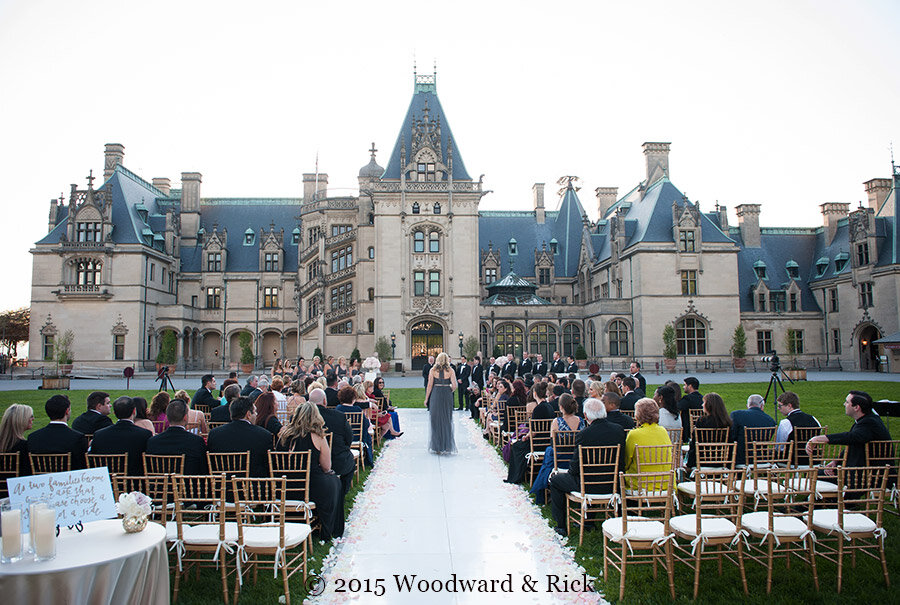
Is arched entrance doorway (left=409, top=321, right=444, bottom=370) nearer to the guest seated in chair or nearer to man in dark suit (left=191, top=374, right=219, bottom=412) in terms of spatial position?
man in dark suit (left=191, top=374, right=219, bottom=412)

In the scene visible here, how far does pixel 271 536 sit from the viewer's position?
5.41 metres

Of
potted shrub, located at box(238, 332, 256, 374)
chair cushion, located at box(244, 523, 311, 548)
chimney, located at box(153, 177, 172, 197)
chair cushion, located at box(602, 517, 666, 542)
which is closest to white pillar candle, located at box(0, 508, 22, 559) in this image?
chair cushion, located at box(244, 523, 311, 548)

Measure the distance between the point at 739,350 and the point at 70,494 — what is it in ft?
→ 142

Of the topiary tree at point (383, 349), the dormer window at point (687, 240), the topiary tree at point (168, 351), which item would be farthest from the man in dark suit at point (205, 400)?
the dormer window at point (687, 240)

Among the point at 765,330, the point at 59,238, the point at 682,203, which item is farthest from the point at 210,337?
the point at 765,330

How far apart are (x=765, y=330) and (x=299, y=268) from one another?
37801 millimetres

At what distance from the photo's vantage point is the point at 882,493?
18.0 ft

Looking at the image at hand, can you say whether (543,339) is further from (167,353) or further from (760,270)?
(167,353)

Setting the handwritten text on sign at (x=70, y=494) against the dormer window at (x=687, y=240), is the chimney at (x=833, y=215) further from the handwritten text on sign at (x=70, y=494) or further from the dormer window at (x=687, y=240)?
the handwritten text on sign at (x=70, y=494)

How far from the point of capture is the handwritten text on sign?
163 inches

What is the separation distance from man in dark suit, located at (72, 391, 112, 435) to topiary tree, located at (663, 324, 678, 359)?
36.3 m

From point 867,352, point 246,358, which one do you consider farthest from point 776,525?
point 867,352

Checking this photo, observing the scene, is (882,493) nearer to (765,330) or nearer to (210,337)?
(765,330)

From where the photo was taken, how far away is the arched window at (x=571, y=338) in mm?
44344
